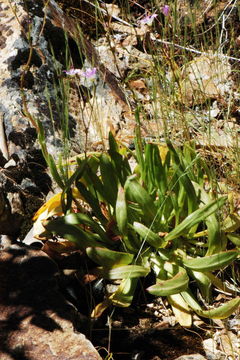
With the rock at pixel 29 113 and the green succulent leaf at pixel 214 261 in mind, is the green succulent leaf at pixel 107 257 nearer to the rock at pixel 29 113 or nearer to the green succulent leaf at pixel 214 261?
the green succulent leaf at pixel 214 261

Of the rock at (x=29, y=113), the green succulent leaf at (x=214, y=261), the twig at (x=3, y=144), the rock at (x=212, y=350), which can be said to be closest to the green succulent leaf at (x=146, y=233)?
the green succulent leaf at (x=214, y=261)

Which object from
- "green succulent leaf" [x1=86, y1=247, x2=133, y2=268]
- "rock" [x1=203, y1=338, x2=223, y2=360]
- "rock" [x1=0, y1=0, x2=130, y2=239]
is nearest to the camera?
"rock" [x1=203, y1=338, x2=223, y2=360]

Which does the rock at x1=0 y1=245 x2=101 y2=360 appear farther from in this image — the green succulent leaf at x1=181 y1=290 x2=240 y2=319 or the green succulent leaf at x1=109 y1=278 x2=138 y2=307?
the green succulent leaf at x1=181 y1=290 x2=240 y2=319

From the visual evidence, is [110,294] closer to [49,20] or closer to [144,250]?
[144,250]

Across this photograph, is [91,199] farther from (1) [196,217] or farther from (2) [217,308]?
(2) [217,308]

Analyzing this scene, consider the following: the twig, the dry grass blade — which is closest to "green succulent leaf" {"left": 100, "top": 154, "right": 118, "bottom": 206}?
the twig

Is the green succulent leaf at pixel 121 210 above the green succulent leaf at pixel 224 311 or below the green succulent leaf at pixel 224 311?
above

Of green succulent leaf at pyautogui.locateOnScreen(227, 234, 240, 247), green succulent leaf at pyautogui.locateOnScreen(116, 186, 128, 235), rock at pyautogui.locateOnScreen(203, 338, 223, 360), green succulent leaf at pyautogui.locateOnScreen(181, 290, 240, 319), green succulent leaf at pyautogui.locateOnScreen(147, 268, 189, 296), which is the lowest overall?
rock at pyautogui.locateOnScreen(203, 338, 223, 360)
